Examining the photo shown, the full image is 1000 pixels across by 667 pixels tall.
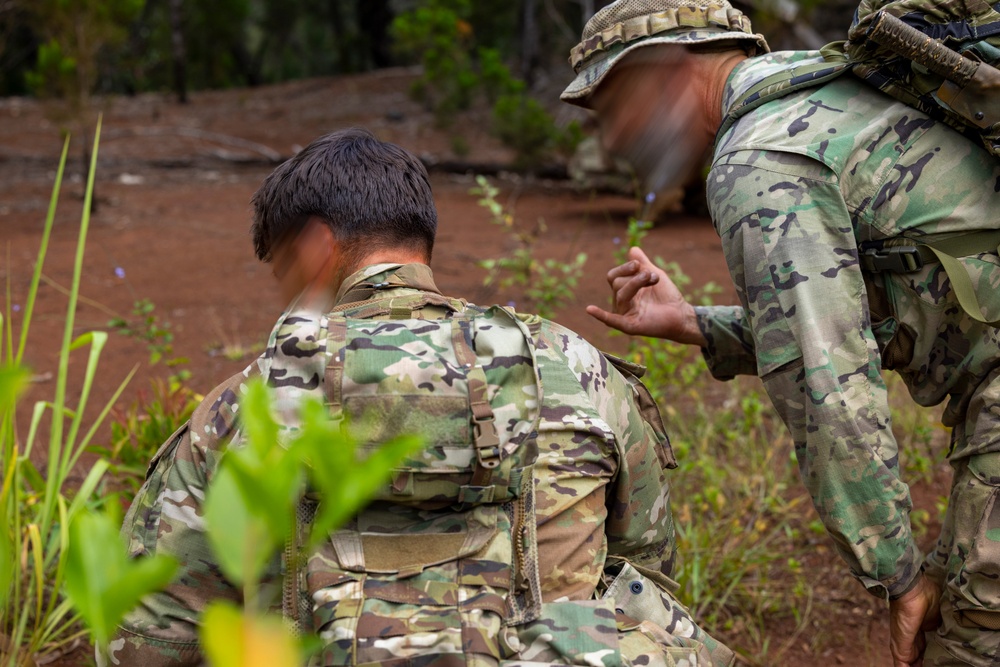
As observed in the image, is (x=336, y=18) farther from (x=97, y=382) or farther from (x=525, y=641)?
(x=525, y=641)

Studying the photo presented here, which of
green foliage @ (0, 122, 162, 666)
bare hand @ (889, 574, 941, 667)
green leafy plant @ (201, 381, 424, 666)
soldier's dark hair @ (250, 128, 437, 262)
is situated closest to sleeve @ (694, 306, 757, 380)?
bare hand @ (889, 574, 941, 667)

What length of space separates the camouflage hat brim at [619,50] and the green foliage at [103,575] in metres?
1.65

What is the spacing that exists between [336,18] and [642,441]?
18.1 metres

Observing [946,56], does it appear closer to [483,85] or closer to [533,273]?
[533,273]

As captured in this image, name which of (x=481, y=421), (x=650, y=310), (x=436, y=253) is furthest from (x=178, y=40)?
(x=481, y=421)

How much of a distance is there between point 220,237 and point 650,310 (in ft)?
17.4

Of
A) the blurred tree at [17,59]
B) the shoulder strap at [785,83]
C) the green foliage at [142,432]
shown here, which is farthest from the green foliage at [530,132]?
the blurred tree at [17,59]

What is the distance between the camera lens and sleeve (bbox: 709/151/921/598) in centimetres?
163

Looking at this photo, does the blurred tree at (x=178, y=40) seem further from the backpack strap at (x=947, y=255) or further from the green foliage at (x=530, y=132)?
the backpack strap at (x=947, y=255)

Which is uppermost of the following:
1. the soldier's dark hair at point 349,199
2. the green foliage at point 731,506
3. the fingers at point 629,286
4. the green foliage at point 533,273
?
the soldier's dark hair at point 349,199

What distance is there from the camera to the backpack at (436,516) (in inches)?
51.6

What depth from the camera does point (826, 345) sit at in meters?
1.63

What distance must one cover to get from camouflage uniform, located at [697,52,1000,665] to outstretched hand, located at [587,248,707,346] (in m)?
0.42

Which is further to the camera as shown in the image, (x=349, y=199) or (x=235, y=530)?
(x=349, y=199)
